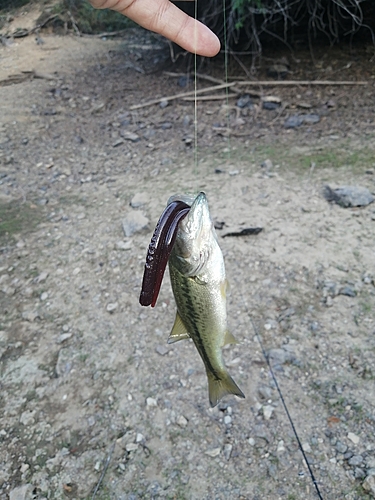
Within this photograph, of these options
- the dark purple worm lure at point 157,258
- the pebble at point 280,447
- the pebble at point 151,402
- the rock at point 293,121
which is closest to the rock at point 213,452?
the pebble at point 280,447

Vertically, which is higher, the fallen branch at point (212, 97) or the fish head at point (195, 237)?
the fish head at point (195, 237)

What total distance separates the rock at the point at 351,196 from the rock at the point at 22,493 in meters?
3.05

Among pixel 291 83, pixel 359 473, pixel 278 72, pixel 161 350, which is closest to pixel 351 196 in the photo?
pixel 161 350

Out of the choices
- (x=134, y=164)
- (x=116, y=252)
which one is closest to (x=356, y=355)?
(x=116, y=252)

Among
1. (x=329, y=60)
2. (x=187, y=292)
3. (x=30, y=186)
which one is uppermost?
(x=187, y=292)

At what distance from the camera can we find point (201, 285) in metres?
1.60

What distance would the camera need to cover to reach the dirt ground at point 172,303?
2.45m

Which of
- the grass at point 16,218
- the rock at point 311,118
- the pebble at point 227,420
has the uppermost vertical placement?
the rock at point 311,118

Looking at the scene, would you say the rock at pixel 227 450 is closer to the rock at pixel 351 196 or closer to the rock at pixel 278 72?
the rock at pixel 351 196

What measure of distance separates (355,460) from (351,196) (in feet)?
7.51

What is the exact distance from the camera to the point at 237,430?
2559mm

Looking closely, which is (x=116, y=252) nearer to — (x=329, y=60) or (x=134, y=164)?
(x=134, y=164)

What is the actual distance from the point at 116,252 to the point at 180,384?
142cm

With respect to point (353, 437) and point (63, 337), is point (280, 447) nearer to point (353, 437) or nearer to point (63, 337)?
point (353, 437)
